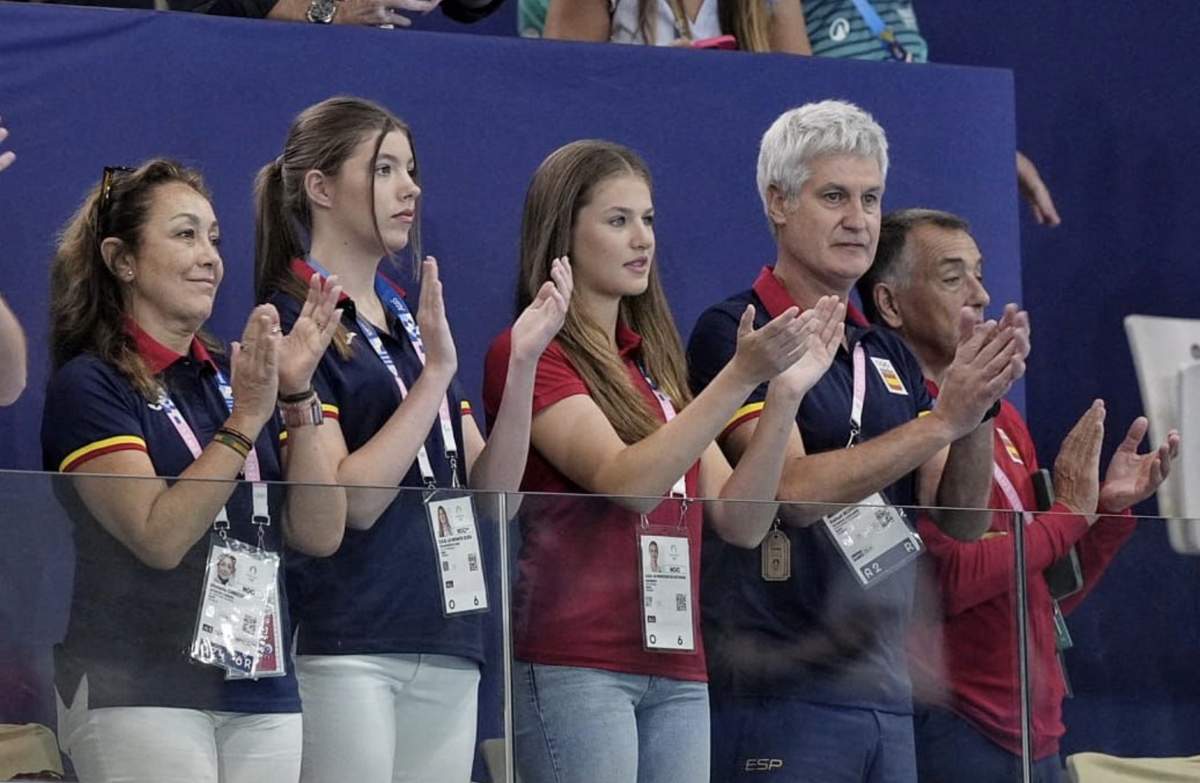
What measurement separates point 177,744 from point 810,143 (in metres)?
1.78

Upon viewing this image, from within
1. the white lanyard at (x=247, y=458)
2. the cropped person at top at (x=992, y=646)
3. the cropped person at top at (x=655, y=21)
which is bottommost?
the cropped person at top at (x=992, y=646)

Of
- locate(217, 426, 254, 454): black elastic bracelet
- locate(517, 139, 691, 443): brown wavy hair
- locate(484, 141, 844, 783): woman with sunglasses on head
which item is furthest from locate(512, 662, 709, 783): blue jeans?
locate(517, 139, 691, 443): brown wavy hair

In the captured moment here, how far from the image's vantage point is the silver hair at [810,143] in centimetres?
405

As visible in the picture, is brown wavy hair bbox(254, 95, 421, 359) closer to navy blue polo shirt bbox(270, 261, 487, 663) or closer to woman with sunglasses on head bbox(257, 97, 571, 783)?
woman with sunglasses on head bbox(257, 97, 571, 783)

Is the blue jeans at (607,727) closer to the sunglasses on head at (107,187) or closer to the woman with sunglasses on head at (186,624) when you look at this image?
the woman with sunglasses on head at (186,624)

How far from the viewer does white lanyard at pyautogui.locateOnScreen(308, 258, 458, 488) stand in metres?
3.51

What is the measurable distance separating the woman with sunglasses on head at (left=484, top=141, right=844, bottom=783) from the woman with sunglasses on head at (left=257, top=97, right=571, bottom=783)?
0.09m

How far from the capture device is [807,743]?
3.15 m

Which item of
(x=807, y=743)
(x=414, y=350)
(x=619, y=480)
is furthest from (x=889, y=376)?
(x=807, y=743)

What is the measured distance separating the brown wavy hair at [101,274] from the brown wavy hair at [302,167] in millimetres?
157

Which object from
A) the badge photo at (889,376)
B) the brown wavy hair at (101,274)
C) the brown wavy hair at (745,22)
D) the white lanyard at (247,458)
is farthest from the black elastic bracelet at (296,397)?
the brown wavy hair at (745,22)

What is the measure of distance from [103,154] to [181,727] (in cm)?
147

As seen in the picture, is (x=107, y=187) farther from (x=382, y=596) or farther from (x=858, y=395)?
(x=858, y=395)

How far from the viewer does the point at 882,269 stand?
4305 mm
